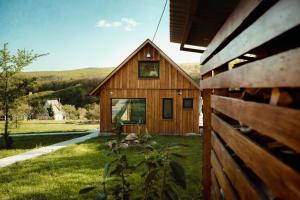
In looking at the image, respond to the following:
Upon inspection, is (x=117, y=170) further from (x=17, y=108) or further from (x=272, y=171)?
(x=17, y=108)

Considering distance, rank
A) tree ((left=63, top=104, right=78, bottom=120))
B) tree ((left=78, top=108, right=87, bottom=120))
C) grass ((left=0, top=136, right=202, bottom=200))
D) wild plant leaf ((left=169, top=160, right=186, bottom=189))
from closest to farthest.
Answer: wild plant leaf ((left=169, top=160, right=186, bottom=189)) → grass ((left=0, top=136, right=202, bottom=200)) → tree ((left=78, top=108, right=87, bottom=120)) → tree ((left=63, top=104, right=78, bottom=120))

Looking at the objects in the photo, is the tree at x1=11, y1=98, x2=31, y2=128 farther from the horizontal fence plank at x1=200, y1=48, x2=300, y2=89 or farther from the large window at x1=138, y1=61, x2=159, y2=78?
the horizontal fence plank at x1=200, y1=48, x2=300, y2=89

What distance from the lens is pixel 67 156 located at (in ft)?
42.0

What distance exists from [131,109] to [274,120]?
19.8 metres

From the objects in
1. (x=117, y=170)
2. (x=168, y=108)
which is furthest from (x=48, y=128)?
(x=117, y=170)

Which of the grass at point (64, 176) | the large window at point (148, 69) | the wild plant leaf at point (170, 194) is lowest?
the grass at point (64, 176)

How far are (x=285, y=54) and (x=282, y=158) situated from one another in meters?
0.43

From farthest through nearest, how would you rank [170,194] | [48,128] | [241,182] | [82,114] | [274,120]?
1. [82,114]
2. [48,128]
3. [170,194]
4. [241,182]
5. [274,120]

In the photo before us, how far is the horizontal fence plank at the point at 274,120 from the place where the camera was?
41.1 inches

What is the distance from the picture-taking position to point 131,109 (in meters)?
20.9

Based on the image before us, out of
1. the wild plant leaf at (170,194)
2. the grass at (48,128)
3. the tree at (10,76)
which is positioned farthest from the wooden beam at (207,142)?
the grass at (48,128)

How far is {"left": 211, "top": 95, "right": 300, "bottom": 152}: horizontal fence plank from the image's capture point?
1.04 metres

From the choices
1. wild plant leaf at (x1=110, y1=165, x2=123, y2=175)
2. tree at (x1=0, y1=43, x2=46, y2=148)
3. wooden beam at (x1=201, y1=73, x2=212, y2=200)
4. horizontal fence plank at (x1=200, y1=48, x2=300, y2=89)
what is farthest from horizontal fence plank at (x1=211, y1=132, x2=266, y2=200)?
tree at (x1=0, y1=43, x2=46, y2=148)

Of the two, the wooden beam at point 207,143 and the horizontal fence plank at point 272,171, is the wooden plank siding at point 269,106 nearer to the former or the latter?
the horizontal fence plank at point 272,171
